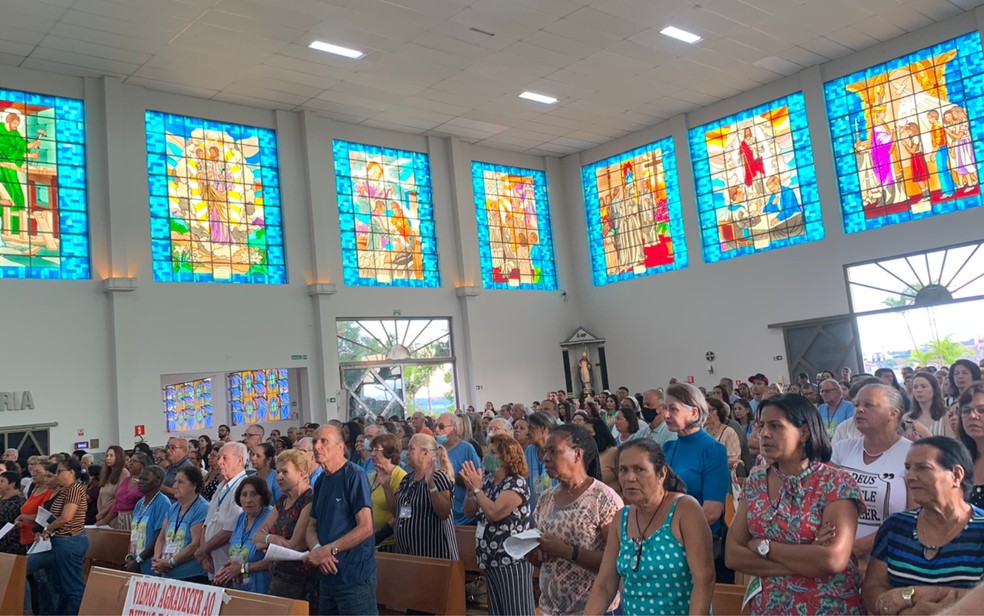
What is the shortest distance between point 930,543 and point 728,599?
98 cm

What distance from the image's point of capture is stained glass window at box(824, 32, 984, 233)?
14203 millimetres

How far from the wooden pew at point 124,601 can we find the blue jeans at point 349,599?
769 millimetres

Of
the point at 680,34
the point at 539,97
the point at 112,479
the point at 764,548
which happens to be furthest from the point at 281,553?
the point at 539,97

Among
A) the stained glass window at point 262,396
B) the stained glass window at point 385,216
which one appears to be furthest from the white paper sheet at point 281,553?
the stained glass window at point 385,216

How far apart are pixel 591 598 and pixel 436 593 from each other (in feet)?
5.31

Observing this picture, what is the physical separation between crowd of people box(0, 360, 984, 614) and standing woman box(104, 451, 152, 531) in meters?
0.74

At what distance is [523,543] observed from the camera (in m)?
3.05

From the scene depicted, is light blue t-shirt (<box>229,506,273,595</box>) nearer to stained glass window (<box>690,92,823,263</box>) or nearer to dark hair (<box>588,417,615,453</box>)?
dark hair (<box>588,417,615,453</box>)

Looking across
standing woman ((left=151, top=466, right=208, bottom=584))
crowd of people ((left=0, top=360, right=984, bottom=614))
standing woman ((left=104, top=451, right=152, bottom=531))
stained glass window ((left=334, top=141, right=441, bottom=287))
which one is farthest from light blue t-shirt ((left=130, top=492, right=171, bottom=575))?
stained glass window ((left=334, top=141, right=441, bottom=287))

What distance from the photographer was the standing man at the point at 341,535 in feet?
12.7

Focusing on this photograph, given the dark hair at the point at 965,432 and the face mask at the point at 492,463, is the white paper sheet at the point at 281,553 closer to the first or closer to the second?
the face mask at the point at 492,463

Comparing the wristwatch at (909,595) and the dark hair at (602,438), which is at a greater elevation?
the dark hair at (602,438)

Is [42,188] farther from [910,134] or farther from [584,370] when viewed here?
[910,134]

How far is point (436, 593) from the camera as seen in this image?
13.8ft
